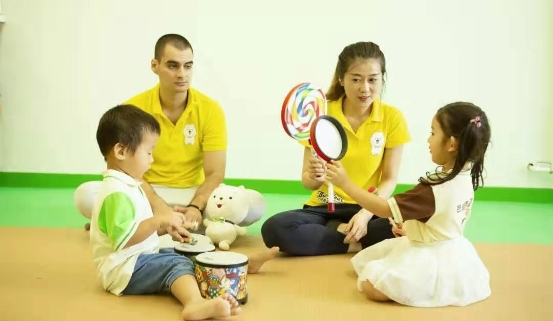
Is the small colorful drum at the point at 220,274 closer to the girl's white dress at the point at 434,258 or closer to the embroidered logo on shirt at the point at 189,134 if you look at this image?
the girl's white dress at the point at 434,258

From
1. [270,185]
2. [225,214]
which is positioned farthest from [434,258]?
[270,185]

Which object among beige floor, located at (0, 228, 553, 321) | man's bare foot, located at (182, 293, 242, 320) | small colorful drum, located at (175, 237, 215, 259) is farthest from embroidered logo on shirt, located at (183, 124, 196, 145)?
man's bare foot, located at (182, 293, 242, 320)

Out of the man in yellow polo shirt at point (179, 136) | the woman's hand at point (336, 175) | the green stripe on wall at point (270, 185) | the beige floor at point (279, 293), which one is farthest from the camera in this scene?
the green stripe on wall at point (270, 185)

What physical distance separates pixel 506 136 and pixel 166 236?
7.06 feet

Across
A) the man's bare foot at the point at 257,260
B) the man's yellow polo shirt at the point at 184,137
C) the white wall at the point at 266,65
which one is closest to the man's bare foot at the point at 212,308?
the man's bare foot at the point at 257,260

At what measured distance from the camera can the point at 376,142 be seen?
2.40m

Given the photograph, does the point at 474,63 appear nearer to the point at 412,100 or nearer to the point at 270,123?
the point at 412,100

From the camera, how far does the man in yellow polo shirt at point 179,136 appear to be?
2.56 metres

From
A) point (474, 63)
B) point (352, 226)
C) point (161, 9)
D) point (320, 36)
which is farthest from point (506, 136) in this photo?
point (161, 9)

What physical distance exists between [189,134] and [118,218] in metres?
0.92

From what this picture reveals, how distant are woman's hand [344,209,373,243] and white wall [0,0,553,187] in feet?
4.79

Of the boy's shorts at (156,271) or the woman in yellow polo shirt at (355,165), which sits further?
the woman in yellow polo shirt at (355,165)

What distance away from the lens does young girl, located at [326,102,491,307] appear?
5.76 feet

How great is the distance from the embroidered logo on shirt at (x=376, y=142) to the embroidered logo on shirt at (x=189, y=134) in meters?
0.73
